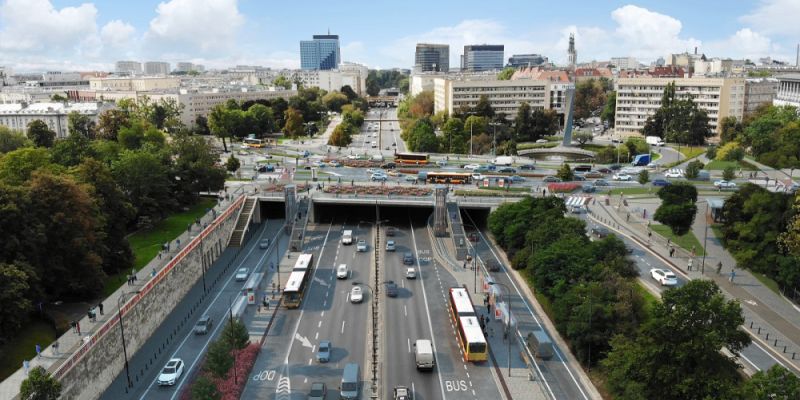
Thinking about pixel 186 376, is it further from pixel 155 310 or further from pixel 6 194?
pixel 6 194

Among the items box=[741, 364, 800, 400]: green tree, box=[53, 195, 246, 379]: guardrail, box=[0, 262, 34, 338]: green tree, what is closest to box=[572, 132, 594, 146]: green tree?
box=[53, 195, 246, 379]: guardrail

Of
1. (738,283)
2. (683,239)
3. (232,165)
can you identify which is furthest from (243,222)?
(738,283)

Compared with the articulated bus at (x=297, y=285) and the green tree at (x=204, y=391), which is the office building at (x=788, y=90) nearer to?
the articulated bus at (x=297, y=285)

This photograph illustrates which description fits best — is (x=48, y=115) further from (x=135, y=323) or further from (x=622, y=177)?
(x=622, y=177)

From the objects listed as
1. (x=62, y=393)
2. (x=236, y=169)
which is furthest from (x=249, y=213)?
(x=62, y=393)

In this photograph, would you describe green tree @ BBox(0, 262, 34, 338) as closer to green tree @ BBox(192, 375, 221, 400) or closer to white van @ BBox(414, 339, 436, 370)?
green tree @ BBox(192, 375, 221, 400)

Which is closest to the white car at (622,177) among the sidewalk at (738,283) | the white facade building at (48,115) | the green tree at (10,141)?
the sidewalk at (738,283)
